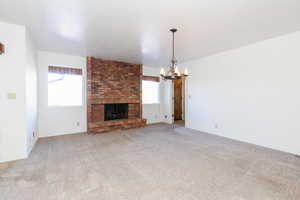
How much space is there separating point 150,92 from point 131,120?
170 centimetres

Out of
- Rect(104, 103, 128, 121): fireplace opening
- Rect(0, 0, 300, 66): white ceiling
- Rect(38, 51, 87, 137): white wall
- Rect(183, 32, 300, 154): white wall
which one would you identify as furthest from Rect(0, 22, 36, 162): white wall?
Rect(183, 32, 300, 154): white wall

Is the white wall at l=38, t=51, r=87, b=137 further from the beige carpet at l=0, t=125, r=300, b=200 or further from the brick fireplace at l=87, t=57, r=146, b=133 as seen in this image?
the beige carpet at l=0, t=125, r=300, b=200

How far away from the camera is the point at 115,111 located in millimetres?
5629

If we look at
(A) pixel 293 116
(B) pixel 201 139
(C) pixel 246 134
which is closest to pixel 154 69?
(B) pixel 201 139

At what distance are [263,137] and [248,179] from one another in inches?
77.8

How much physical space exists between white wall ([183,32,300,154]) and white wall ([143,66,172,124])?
1.74m

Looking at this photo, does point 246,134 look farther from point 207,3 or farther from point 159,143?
point 207,3

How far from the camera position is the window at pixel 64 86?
446 centimetres

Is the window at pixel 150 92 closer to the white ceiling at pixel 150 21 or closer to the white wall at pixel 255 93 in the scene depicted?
the white wall at pixel 255 93

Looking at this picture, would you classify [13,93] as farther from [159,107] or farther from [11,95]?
[159,107]

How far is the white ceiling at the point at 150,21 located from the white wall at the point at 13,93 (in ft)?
0.98

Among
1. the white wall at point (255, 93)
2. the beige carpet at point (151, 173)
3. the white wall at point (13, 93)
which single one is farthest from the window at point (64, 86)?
the white wall at point (255, 93)

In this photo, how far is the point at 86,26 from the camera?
2773 mm

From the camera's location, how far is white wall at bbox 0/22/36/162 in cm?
271
